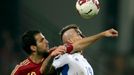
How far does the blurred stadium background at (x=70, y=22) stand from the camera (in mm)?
15797

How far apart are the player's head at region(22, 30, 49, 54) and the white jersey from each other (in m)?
0.26

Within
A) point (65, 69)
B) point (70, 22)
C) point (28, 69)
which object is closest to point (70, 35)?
point (65, 69)

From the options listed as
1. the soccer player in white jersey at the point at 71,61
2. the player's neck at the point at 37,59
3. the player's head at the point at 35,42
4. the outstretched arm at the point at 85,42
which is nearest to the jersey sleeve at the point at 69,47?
the outstretched arm at the point at 85,42

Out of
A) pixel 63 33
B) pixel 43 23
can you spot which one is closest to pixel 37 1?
pixel 43 23

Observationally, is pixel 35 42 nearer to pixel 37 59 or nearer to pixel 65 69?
pixel 37 59

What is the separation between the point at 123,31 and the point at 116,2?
69 centimetres

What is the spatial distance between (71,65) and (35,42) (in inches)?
21.9

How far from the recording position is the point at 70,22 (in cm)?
1747

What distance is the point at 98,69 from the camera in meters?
16.3

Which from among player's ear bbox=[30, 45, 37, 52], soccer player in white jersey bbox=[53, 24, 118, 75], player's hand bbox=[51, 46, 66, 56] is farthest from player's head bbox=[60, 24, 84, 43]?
player's hand bbox=[51, 46, 66, 56]

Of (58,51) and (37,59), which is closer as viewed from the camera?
(58,51)

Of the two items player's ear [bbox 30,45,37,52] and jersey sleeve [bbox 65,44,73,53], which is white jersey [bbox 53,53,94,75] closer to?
player's ear [bbox 30,45,37,52]

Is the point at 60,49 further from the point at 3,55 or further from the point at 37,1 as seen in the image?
the point at 37,1

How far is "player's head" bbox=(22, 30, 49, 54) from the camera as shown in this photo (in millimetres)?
10469
